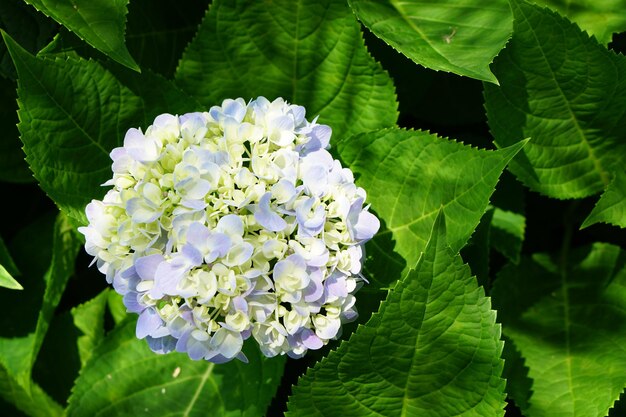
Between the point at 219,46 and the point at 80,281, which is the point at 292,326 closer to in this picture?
the point at 219,46

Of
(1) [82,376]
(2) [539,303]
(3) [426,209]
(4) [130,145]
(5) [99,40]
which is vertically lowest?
(1) [82,376]

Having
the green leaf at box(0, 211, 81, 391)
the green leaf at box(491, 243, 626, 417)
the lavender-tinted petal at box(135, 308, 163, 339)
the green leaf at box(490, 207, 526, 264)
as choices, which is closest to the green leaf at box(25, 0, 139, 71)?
the lavender-tinted petal at box(135, 308, 163, 339)

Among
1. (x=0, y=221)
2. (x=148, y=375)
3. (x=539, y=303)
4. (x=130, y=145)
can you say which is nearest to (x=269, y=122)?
(x=130, y=145)

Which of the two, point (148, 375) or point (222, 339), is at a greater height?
point (222, 339)

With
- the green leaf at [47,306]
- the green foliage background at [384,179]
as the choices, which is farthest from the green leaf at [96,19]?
the green leaf at [47,306]

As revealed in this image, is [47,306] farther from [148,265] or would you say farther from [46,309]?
[148,265]

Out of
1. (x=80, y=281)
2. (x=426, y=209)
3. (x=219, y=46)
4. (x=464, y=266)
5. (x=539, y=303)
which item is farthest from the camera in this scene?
(x=80, y=281)

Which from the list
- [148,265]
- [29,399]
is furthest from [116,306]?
[148,265]
